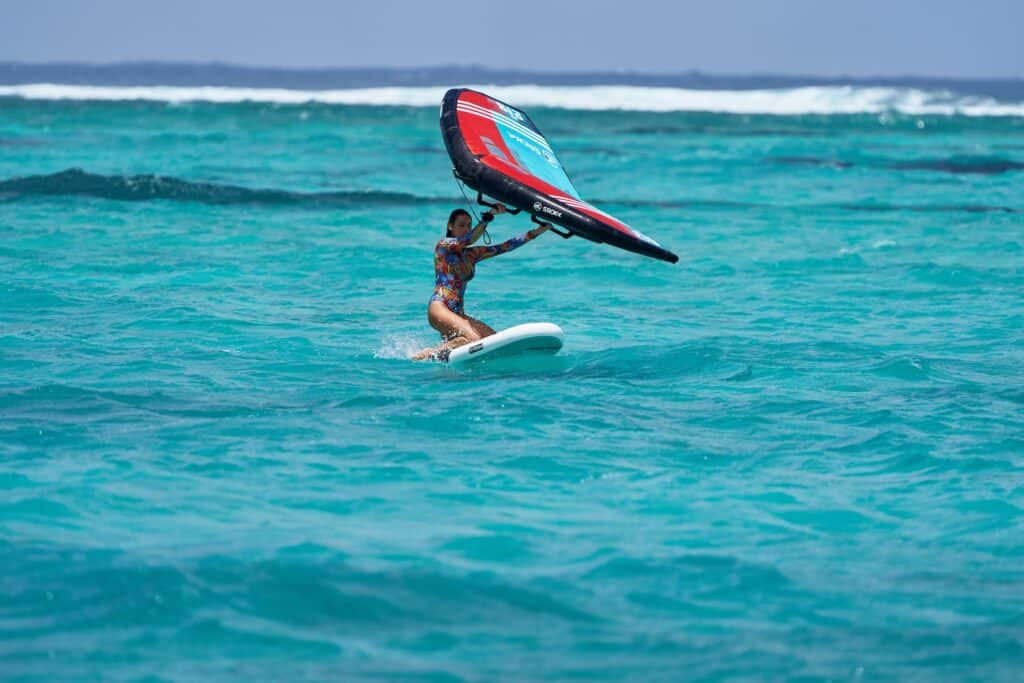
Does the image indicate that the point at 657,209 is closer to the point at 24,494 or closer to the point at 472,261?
the point at 472,261

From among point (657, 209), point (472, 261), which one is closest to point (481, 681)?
point (472, 261)

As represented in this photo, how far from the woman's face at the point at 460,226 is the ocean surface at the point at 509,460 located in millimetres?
1238

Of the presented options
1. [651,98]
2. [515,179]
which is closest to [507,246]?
[515,179]

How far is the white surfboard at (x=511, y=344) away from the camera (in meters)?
12.1

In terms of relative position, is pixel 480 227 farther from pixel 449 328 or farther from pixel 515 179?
pixel 449 328

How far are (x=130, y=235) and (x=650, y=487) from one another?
14.2 m

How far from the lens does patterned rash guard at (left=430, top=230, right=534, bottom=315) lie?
12.5 metres

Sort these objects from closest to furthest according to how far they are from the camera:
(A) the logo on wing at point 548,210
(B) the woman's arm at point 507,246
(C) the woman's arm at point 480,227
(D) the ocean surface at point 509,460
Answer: (D) the ocean surface at point 509,460 < (A) the logo on wing at point 548,210 < (B) the woman's arm at point 507,246 < (C) the woman's arm at point 480,227

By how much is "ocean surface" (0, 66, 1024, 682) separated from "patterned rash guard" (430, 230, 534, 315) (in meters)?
0.67

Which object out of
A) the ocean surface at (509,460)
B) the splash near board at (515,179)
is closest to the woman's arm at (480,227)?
the splash near board at (515,179)

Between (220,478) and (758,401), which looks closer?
(220,478)

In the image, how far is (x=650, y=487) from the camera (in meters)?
9.18

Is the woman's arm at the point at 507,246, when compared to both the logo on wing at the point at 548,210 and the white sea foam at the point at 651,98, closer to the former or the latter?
the logo on wing at the point at 548,210

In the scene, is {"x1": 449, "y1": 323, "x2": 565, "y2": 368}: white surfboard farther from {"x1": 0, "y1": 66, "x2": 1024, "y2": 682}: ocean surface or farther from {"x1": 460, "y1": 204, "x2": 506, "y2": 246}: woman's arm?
{"x1": 460, "y1": 204, "x2": 506, "y2": 246}: woman's arm
